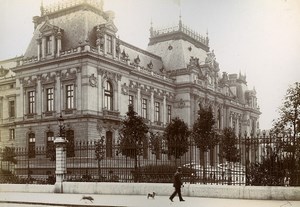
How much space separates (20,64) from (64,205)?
77.4 ft

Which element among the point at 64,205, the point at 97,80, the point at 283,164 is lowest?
the point at 64,205

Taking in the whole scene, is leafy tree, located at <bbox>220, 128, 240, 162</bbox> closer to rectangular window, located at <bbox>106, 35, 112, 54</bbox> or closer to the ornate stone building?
the ornate stone building

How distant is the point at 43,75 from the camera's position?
3559 centimetres

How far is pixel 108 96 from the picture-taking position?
35.8 m

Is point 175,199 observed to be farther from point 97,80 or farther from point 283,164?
point 97,80

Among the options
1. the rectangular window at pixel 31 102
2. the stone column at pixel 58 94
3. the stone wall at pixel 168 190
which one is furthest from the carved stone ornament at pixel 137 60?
the stone wall at pixel 168 190

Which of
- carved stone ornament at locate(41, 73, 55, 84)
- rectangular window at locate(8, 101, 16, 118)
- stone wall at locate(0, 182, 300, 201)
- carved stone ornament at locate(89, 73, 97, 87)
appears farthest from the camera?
rectangular window at locate(8, 101, 16, 118)

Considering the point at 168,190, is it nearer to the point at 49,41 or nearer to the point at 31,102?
the point at 49,41

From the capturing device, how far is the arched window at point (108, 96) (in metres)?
35.3

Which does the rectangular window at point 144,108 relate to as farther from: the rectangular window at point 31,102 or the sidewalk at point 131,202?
the sidewalk at point 131,202

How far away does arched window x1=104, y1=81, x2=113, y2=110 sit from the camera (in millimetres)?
35312

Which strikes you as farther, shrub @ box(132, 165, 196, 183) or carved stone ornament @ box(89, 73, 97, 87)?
carved stone ornament @ box(89, 73, 97, 87)

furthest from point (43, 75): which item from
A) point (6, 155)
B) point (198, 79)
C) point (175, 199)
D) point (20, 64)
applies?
point (175, 199)

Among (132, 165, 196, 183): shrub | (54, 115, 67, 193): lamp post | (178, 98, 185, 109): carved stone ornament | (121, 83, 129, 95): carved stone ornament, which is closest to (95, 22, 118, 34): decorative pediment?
(121, 83, 129, 95): carved stone ornament
